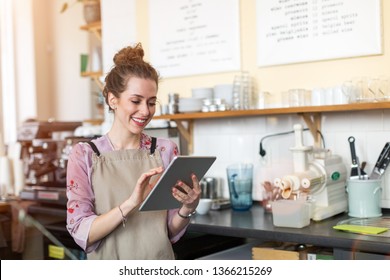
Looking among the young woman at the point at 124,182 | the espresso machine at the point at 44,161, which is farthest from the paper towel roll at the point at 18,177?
the young woman at the point at 124,182

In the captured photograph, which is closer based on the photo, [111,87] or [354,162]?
[111,87]

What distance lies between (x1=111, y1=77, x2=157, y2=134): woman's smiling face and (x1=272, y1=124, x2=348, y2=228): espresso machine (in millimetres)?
732

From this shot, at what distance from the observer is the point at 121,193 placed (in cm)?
140

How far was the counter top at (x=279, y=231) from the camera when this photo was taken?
1671 millimetres

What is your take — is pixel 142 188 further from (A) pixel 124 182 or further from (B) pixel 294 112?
(B) pixel 294 112

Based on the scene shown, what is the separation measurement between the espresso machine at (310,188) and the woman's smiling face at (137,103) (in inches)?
28.8

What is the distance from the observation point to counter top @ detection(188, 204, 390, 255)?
1.67m

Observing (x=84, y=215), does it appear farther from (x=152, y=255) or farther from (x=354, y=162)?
(x=354, y=162)

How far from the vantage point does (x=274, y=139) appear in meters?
2.35

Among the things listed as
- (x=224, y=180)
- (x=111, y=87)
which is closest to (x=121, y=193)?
(x=111, y=87)

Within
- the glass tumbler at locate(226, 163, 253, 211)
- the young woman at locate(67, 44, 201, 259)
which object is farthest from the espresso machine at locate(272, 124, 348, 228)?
the young woman at locate(67, 44, 201, 259)

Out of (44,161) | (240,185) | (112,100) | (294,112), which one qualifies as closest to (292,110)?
(294,112)

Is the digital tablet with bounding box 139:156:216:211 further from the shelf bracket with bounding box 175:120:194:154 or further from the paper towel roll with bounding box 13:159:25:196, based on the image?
the paper towel roll with bounding box 13:159:25:196

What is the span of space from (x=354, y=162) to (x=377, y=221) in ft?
0.79
